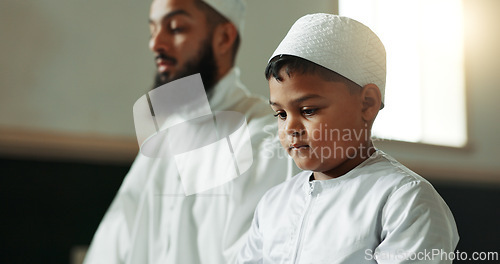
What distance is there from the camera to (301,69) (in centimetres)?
118

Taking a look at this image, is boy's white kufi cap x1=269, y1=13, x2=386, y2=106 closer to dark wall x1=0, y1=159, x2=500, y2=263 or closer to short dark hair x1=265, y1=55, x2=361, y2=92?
short dark hair x1=265, y1=55, x2=361, y2=92

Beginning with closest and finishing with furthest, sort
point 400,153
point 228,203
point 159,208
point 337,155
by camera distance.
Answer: point 337,155
point 228,203
point 159,208
point 400,153

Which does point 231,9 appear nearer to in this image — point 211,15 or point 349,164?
point 211,15

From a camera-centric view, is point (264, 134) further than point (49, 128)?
No

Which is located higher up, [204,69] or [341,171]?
[204,69]

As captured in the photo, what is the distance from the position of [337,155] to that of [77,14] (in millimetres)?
3081

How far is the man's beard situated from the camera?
244 cm

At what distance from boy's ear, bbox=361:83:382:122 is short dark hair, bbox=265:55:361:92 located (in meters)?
0.03

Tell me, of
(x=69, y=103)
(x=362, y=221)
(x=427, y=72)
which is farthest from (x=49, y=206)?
(x=427, y=72)

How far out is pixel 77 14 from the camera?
12.9 ft

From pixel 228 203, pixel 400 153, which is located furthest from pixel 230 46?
pixel 400 153

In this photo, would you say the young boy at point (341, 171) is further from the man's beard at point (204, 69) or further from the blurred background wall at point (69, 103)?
the blurred background wall at point (69, 103)

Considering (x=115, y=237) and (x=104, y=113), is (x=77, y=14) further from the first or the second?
(x=115, y=237)

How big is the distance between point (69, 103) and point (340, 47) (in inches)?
114
